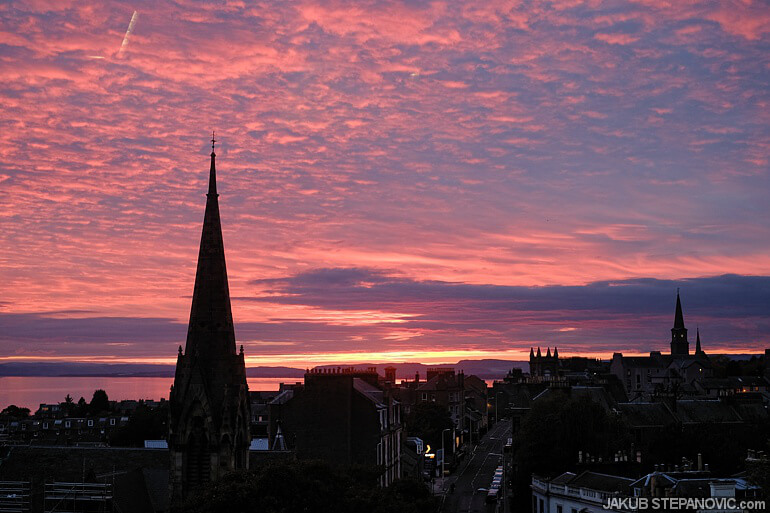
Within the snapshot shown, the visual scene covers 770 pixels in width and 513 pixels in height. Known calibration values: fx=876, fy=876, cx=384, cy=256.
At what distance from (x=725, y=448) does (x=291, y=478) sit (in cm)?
5111

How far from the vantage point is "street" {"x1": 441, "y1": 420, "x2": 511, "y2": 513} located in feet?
282

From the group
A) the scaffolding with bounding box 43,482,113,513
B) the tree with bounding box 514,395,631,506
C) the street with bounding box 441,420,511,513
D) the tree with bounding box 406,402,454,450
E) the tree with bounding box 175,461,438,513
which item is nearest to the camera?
the tree with bounding box 175,461,438,513

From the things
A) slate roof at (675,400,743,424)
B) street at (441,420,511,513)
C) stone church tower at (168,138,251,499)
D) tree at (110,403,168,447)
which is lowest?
street at (441,420,511,513)

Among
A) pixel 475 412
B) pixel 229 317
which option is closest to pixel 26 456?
pixel 229 317

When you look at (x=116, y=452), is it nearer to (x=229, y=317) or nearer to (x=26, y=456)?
(x=26, y=456)

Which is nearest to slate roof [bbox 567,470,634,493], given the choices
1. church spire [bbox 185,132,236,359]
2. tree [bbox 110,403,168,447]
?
church spire [bbox 185,132,236,359]

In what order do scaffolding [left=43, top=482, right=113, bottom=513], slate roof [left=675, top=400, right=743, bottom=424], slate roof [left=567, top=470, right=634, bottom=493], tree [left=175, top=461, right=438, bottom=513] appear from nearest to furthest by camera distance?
1. tree [left=175, top=461, right=438, bottom=513]
2. slate roof [left=567, top=470, right=634, bottom=493]
3. scaffolding [left=43, top=482, right=113, bottom=513]
4. slate roof [left=675, top=400, right=743, bottom=424]

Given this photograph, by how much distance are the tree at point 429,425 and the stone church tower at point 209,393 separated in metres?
82.9

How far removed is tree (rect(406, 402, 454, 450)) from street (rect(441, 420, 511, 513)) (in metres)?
5.65

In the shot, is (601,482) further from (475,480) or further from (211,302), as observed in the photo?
(475,480)

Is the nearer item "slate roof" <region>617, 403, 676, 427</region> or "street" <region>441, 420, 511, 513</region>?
"street" <region>441, 420, 511, 513</region>

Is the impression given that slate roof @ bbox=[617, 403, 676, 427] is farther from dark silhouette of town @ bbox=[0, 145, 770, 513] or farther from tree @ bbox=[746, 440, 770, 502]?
tree @ bbox=[746, 440, 770, 502]

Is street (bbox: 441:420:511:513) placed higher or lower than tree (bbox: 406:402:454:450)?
lower

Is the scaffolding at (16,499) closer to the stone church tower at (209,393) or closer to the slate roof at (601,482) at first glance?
the stone church tower at (209,393)
